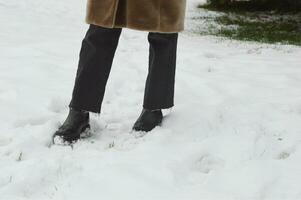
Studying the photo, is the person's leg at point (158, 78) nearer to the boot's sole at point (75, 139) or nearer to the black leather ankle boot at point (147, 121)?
the black leather ankle boot at point (147, 121)

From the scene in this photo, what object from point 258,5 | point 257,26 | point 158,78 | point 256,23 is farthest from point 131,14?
point 258,5

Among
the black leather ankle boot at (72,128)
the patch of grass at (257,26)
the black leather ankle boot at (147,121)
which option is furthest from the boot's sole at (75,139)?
the patch of grass at (257,26)

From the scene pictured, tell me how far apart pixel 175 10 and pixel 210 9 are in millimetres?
12368

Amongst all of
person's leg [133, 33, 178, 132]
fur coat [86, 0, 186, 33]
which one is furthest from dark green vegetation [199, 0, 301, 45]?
fur coat [86, 0, 186, 33]

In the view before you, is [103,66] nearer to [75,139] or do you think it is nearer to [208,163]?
[75,139]

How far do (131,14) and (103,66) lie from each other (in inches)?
13.8

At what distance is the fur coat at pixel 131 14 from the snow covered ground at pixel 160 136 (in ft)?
2.27

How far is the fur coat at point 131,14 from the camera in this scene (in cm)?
319

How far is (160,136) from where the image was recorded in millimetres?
3436

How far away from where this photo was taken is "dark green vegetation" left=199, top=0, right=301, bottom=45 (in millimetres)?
9619

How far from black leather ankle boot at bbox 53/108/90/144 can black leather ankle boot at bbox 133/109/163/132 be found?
0.35m

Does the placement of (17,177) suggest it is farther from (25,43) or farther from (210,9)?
(210,9)

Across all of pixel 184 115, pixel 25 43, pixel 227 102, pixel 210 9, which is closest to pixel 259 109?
pixel 227 102

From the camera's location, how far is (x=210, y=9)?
1549cm
